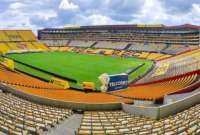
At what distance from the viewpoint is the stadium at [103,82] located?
16.1m

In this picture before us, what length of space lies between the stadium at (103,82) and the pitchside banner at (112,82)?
0.13 metres

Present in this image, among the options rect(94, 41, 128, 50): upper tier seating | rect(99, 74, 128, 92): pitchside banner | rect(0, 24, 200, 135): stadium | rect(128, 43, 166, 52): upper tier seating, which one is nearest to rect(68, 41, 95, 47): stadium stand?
rect(0, 24, 200, 135): stadium

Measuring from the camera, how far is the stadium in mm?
16109

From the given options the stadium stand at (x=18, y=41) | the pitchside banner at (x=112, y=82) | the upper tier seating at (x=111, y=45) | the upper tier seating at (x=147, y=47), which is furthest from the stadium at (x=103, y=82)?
the upper tier seating at (x=111, y=45)

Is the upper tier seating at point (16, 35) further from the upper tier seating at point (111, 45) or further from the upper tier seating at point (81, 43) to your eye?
the upper tier seating at point (111, 45)

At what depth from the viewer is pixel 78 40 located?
132250 mm

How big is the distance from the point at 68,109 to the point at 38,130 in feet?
32.9

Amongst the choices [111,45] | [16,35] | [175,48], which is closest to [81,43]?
[111,45]

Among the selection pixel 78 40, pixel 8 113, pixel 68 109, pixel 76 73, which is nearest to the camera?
pixel 8 113

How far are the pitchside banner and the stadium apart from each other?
133 mm

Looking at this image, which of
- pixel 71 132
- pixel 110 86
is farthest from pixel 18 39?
pixel 71 132

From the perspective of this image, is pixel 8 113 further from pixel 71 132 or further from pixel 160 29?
pixel 160 29

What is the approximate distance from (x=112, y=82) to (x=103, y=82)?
1.18 metres

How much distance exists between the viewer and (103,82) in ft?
135
